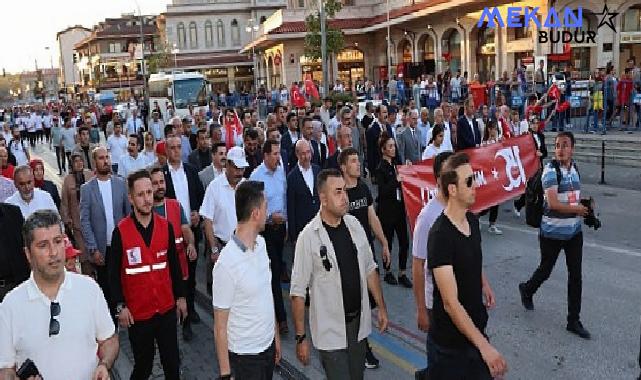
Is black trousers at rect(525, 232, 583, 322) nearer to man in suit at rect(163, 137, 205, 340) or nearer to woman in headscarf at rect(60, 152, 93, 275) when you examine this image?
man in suit at rect(163, 137, 205, 340)

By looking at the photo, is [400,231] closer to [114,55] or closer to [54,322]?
[54,322]

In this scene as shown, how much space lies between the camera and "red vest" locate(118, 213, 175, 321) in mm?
4750

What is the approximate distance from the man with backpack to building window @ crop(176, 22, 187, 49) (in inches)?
2840

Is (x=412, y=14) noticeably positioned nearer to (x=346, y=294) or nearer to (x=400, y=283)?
(x=400, y=283)

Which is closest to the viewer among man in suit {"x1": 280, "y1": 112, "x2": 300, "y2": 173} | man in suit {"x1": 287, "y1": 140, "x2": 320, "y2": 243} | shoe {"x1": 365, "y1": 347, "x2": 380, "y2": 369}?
shoe {"x1": 365, "y1": 347, "x2": 380, "y2": 369}

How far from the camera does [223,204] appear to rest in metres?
6.38

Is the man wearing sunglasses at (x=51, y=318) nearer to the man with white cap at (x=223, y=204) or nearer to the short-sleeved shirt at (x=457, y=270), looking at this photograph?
the short-sleeved shirt at (x=457, y=270)

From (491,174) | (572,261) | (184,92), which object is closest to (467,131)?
(491,174)

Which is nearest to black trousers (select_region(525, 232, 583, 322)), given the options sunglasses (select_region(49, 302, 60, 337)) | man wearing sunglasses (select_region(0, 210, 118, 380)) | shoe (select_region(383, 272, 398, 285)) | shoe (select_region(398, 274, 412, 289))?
shoe (select_region(398, 274, 412, 289))

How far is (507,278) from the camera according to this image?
7.86 m

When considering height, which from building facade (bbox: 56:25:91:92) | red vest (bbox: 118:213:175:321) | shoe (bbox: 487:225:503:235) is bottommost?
shoe (bbox: 487:225:503:235)

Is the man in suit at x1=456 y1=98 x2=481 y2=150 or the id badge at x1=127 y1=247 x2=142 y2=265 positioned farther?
the man in suit at x1=456 y1=98 x2=481 y2=150

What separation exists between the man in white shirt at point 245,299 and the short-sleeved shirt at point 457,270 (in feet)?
3.54

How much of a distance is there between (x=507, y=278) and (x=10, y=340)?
6209 mm
